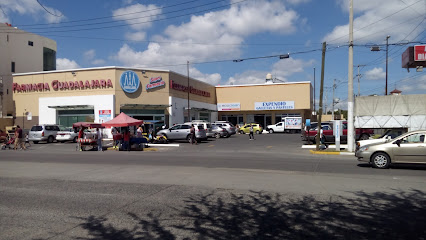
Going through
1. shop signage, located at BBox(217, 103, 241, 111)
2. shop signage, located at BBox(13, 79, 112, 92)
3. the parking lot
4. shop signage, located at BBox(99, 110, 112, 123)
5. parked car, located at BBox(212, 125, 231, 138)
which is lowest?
the parking lot

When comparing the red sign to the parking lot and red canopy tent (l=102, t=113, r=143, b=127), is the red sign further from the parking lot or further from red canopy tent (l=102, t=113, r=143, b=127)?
red canopy tent (l=102, t=113, r=143, b=127)

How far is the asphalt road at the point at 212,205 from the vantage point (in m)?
5.38

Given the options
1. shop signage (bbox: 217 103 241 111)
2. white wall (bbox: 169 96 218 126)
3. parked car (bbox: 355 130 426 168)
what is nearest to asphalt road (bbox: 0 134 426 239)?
parked car (bbox: 355 130 426 168)

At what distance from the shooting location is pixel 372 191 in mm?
8320

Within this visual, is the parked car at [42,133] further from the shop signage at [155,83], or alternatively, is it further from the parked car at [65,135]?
the shop signage at [155,83]

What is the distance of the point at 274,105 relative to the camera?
52312 millimetres

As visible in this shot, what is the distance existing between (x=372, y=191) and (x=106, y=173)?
8.20 metres

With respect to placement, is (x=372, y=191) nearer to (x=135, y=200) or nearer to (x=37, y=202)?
(x=135, y=200)

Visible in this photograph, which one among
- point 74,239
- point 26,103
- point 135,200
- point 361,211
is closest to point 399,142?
point 361,211

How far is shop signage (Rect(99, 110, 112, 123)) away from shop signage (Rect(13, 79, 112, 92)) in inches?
108

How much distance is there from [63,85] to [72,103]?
2261mm

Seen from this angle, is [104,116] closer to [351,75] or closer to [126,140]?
[126,140]

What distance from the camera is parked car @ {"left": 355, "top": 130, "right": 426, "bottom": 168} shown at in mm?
12414

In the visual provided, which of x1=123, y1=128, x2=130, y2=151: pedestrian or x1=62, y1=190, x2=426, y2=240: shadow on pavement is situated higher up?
x1=123, y1=128, x2=130, y2=151: pedestrian
